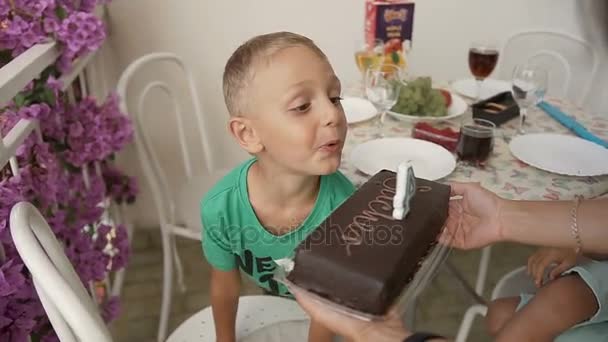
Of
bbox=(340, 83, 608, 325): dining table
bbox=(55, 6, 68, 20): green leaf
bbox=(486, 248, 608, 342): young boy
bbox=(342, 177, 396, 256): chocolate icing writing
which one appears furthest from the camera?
bbox=(55, 6, 68, 20): green leaf

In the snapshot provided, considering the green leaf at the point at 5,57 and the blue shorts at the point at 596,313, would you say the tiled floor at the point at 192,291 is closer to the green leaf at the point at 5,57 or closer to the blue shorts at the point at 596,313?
the blue shorts at the point at 596,313

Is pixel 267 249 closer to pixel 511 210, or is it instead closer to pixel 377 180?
pixel 377 180

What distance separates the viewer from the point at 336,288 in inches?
28.2

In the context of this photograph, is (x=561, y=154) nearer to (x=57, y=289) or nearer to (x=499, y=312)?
(x=499, y=312)

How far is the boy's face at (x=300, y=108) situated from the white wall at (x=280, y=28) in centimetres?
124

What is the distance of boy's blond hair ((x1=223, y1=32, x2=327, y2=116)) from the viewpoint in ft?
3.01

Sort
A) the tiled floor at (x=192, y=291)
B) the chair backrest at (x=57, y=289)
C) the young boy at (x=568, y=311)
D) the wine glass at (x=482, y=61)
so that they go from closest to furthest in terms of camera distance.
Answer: the chair backrest at (x=57, y=289) < the young boy at (x=568, y=311) < the wine glass at (x=482, y=61) < the tiled floor at (x=192, y=291)

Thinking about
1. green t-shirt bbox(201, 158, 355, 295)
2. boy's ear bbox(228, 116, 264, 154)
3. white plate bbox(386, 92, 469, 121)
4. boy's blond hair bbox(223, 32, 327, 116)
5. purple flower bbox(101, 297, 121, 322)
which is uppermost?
boy's blond hair bbox(223, 32, 327, 116)

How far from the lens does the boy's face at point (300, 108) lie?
2.97 ft

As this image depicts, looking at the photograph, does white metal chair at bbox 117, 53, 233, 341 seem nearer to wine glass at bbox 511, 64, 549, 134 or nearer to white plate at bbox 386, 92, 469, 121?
white plate at bbox 386, 92, 469, 121

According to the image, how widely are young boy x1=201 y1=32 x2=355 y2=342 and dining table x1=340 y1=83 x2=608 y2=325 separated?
0.16 m

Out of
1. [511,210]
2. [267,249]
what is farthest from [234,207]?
[511,210]

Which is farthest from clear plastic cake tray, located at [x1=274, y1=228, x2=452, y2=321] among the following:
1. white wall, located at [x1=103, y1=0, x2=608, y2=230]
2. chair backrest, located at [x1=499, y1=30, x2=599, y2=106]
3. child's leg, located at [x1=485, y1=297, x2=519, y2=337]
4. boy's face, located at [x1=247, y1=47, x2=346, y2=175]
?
chair backrest, located at [x1=499, y1=30, x2=599, y2=106]

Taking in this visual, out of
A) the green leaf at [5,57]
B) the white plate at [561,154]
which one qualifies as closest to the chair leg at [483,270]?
the white plate at [561,154]
